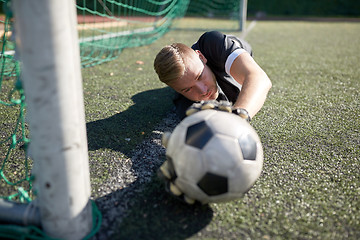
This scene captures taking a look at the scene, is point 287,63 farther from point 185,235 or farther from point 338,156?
point 185,235

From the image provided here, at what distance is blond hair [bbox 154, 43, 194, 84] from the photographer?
2.08 m

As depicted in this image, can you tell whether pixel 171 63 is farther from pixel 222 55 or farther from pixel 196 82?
pixel 222 55

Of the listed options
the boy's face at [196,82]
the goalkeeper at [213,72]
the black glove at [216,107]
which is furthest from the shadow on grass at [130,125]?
the black glove at [216,107]

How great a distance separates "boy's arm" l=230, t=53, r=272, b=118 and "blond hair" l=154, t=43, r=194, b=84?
378 mm

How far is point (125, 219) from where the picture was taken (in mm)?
1377

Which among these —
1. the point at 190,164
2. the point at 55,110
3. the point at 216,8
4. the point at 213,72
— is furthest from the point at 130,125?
the point at 216,8

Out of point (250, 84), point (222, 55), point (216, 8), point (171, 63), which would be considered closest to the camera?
point (250, 84)

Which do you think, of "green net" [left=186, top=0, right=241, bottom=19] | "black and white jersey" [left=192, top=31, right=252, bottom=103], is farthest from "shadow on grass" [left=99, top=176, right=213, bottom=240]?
"green net" [left=186, top=0, right=241, bottom=19]

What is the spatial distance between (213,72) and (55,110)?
1632 millimetres

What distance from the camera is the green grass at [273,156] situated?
4.42 ft

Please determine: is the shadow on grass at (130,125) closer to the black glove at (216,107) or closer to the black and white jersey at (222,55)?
the black and white jersey at (222,55)

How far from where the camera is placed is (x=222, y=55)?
231 centimetres

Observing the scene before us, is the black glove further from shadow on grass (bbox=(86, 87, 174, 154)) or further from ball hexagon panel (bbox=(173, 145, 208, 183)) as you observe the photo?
shadow on grass (bbox=(86, 87, 174, 154))

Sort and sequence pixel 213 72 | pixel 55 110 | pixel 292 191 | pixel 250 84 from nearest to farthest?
1. pixel 55 110
2. pixel 292 191
3. pixel 250 84
4. pixel 213 72
